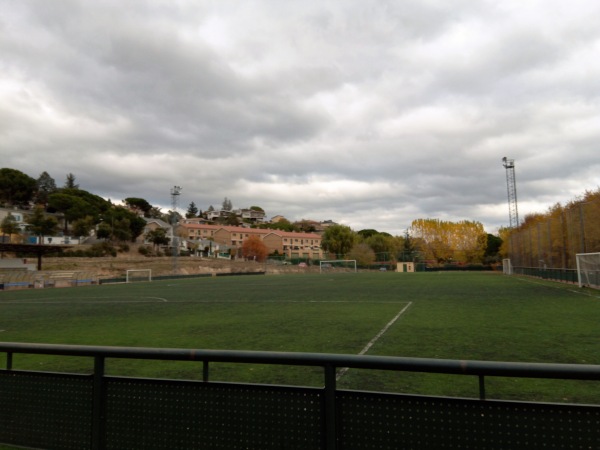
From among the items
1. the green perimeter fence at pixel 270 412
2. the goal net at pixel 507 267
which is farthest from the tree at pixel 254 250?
the green perimeter fence at pixel 270 412

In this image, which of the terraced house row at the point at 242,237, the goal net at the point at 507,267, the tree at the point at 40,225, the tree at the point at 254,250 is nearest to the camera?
the goal net at the point at 507,267

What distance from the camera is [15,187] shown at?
107 metres

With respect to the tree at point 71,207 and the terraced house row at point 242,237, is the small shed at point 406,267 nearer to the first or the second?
the tree at point 71,207

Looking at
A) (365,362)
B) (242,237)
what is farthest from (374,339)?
(242,237)

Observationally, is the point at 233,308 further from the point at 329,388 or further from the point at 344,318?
the point at 329,388

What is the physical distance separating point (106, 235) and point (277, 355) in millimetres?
92878

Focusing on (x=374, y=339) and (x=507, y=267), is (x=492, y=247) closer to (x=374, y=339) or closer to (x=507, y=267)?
(x=507, y=267)

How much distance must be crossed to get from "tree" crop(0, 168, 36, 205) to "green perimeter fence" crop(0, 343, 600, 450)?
399ft

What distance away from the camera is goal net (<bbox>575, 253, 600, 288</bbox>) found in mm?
22209

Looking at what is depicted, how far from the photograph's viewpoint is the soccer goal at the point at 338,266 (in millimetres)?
78062

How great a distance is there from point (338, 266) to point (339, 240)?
60.0ft

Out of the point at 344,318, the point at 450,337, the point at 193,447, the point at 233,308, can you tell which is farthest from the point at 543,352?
the point at 233,308

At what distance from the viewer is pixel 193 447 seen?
3055 millimetres

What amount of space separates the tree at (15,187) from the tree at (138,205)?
185 ft
